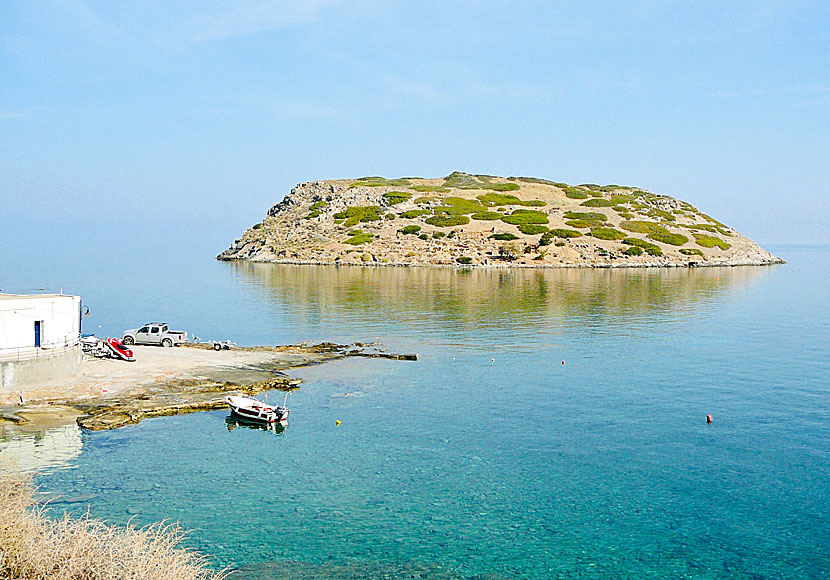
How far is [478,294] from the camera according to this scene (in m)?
123

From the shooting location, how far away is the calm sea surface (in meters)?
28.9

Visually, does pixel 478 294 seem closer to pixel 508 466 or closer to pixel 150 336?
pixel 150 336

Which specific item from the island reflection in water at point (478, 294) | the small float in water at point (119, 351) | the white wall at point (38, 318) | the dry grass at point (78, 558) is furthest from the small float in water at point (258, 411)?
the island reflection in water at point (478, 294)

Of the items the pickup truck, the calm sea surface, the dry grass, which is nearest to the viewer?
the dry grass

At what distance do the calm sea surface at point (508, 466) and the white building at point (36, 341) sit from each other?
33.1ft

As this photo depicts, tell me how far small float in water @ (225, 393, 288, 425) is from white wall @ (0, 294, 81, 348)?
14.4 meters

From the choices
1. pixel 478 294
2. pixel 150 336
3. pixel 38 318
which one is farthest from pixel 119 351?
pixel 478 294

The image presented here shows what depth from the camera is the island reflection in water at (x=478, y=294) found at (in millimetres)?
95219

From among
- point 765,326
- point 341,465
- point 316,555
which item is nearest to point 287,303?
point 765,326

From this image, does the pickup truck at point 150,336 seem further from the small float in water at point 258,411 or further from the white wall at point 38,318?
the small float in water at point 258,411

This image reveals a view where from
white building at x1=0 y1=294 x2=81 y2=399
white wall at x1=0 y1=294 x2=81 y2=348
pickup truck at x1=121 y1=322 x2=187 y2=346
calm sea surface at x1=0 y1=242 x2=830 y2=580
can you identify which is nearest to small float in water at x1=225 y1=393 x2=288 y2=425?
calm sea surface at x1=0 y1=242 x2=830 y2=580

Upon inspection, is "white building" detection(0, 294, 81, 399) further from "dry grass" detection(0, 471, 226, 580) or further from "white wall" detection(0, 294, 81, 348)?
"dry grass" detection(0, 471, 226, 580)

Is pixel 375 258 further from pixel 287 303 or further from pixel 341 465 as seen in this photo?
pixel 341 465

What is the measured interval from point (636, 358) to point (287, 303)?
5870 centimetres
